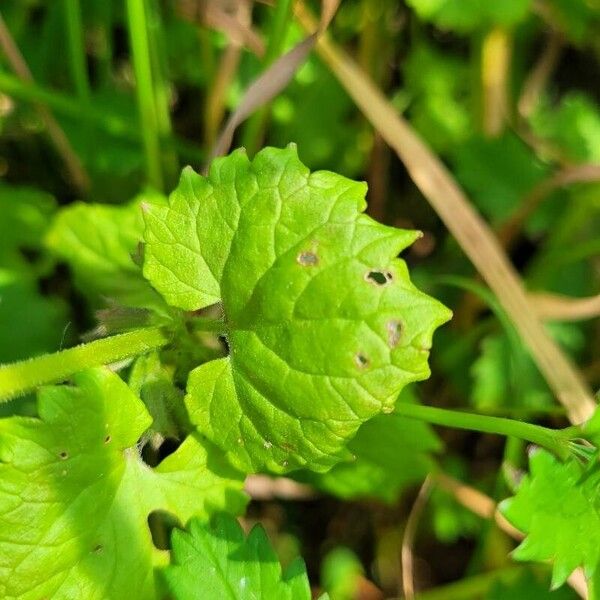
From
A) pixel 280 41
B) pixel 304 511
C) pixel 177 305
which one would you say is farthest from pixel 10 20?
pixel 304 511

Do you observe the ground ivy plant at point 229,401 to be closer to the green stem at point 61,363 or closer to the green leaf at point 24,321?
the green stem at point 61,363

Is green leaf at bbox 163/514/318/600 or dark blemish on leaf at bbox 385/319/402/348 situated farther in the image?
green leaf at bbox 163/514/318/600

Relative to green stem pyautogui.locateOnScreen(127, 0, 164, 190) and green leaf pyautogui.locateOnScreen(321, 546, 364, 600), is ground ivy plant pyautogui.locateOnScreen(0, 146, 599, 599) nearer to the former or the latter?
green stem pyautogui.locateOnScreen(127, 0, 164, 190)

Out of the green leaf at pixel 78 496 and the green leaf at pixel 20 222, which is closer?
the green leaf at pixel 78 496

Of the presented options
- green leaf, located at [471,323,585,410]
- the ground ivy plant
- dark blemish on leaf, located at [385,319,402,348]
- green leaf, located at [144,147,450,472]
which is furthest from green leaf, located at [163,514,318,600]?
green leaf, located at [471,323,585,410]

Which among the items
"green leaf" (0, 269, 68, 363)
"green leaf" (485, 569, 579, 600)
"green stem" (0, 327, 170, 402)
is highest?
"green stem" (0, 327, 170, 402)

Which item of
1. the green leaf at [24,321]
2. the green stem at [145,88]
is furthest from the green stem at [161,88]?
the green leaf at [24,321]

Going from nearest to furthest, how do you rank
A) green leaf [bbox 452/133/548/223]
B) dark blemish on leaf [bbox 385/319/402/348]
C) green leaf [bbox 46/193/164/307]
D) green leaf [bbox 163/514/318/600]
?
dark blemish on leaf [bbox 385/319/402/348] < green leaf [bbox 163/514/318/600] < green leaf [bbox 46/193/164/307] < green leaf [bbox 452/133/548/223]
